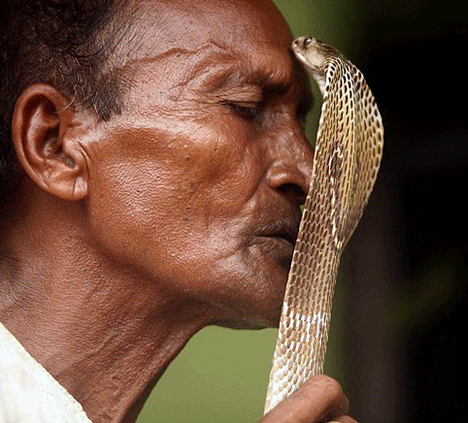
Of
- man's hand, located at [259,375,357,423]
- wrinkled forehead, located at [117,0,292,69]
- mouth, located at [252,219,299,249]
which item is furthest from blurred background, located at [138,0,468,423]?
man's hand, located at [259,375,357,423]

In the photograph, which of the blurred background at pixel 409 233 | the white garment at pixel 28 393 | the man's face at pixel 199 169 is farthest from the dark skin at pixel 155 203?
the blurred background at pixel 409 233

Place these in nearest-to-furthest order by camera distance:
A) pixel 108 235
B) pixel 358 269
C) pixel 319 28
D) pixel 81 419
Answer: pixel 81 419
pixel 108 235
pixel 319 28
pixel 358 269

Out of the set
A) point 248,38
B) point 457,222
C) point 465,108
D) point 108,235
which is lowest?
point 457,222

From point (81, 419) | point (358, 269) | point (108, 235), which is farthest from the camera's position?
point (358, 269)

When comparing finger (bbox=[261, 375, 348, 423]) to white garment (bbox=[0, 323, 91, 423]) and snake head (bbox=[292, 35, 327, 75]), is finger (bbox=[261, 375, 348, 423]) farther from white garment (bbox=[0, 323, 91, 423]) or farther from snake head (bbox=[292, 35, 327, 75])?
snake head (bbox=[292, 35, 327, 75])

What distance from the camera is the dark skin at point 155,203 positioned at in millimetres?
2377

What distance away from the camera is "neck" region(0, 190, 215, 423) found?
2426mm

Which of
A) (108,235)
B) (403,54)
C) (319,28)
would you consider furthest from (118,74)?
(403,54)

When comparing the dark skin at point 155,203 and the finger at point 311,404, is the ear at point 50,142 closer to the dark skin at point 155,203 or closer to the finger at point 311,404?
the dark skin at point 155,203

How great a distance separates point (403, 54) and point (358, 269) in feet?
1.80

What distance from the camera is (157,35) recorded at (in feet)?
8.00

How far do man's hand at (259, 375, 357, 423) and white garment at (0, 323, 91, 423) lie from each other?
0.28m

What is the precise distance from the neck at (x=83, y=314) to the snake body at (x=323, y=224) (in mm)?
207

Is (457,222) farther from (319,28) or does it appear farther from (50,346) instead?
(50,346)
